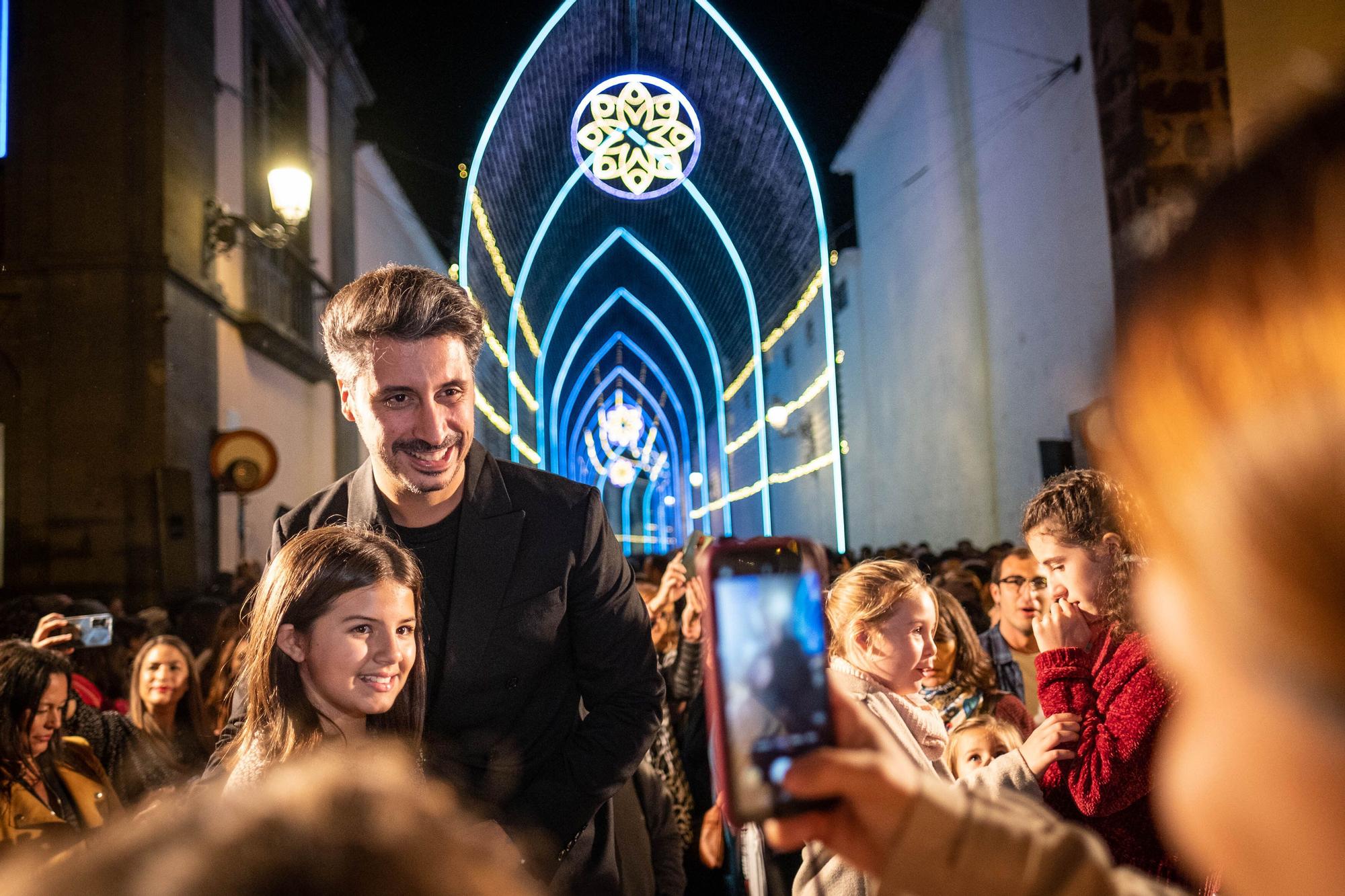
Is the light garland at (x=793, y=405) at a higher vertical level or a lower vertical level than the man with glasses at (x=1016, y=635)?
higher

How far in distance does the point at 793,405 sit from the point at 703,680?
21.2 m

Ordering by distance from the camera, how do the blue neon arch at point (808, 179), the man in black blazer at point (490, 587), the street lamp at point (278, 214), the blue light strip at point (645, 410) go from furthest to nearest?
1. the blue light strip at point (645, 410)
2. the street lamp at point (278, 214)
3. the blue neon arch at point (808, 179)
4. the man in black blazer at point (490, 587)

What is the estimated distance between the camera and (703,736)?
4.48 meters

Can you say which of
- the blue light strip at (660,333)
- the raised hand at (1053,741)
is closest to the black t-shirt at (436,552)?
the raised hand at (1053,741)

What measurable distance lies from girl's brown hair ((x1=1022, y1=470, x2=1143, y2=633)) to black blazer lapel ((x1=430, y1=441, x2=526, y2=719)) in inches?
50.7

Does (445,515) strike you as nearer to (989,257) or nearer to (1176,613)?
(1176,613)

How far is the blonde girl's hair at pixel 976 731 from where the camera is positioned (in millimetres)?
3277

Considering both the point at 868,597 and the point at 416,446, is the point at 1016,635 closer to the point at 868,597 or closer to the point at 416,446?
the point at 868,597

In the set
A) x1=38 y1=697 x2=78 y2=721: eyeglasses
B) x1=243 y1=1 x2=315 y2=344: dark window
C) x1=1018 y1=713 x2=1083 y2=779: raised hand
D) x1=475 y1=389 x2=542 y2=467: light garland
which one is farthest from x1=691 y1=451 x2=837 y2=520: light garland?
x1=1018 y1=713 x2=1083 y2=779: raised hand

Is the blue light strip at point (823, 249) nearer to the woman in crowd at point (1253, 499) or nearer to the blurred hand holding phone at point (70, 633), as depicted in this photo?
the blurred hand holding phone at point (70, 633)

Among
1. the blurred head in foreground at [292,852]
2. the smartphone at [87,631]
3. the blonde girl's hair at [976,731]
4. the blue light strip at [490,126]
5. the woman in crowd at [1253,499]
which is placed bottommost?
the blonde girl's hair at [976,731]

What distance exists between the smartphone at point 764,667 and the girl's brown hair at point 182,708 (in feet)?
13.8

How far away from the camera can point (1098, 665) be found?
2525mm

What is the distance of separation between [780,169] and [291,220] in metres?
5.05
